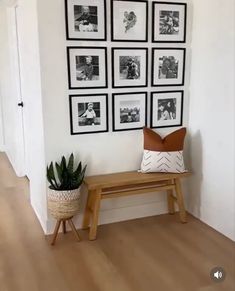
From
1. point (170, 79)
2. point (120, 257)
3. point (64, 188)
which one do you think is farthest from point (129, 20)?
point (120, 257)

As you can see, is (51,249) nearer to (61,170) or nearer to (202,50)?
(61,170)

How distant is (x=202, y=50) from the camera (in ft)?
10.3

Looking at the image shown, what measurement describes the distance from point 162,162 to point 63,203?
0.93 metres

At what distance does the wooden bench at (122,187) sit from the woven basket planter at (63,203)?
15 centimetres

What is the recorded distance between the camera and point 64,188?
2.88 m

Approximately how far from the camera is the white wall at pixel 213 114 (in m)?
2.86

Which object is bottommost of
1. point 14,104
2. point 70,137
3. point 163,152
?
point 163,152

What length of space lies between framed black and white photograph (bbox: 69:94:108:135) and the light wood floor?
2.94ft

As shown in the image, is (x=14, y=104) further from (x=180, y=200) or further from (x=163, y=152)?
(x=180, y=200)

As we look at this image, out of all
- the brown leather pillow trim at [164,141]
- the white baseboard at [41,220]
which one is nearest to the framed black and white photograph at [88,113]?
the brown leather pillow trim at [164,141]

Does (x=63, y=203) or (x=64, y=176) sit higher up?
(x=64, y=176)

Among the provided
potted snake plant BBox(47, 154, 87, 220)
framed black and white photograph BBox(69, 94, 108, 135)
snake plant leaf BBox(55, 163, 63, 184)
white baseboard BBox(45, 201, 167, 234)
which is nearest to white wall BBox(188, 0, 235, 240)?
white baseboard BBox(45, 201, 167, 234)

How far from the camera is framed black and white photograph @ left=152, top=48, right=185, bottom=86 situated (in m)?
3.18

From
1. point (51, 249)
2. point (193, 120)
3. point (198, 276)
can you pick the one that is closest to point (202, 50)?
point (193, 120)
